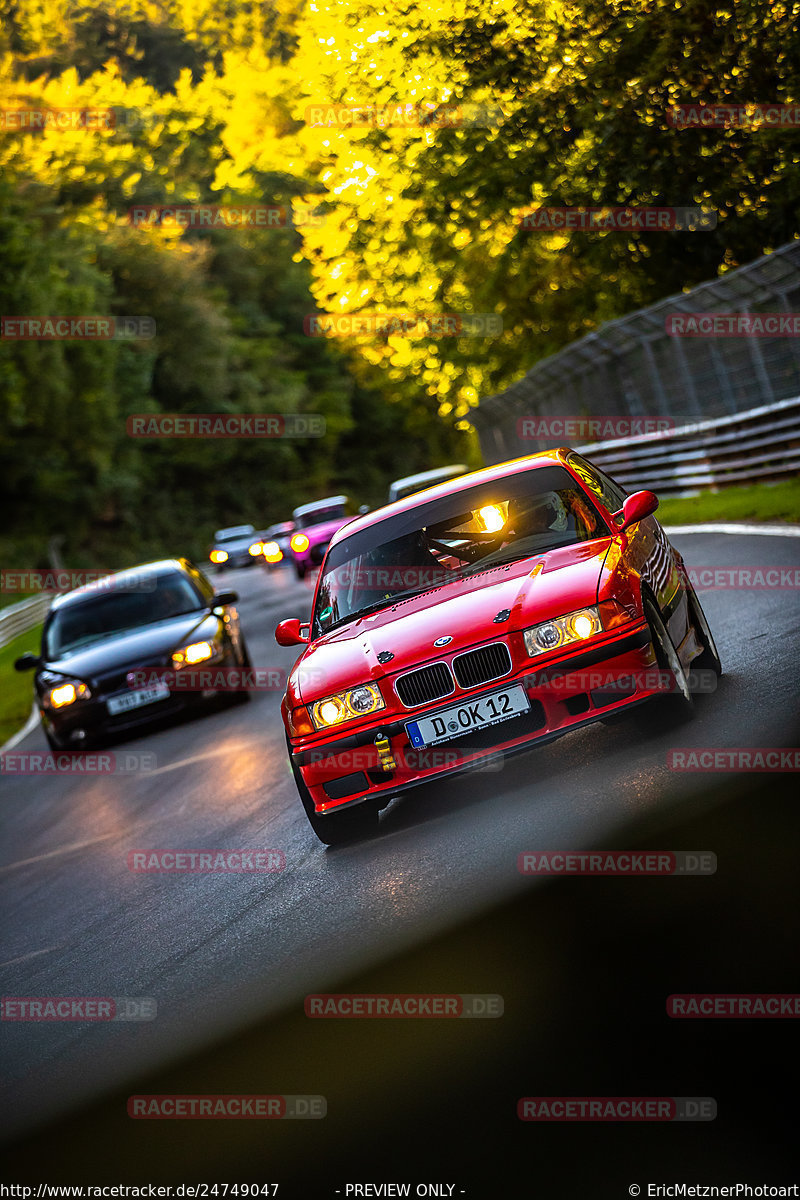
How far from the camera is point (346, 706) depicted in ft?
22.4

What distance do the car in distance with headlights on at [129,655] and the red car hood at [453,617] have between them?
637 centimetres

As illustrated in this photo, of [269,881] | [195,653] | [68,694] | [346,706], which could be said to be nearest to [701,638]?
[346,706]

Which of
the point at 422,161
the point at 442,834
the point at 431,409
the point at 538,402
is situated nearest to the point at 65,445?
the point at 431,409

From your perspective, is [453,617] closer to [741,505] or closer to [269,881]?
[269,881]

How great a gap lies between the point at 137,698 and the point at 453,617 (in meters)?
7.18

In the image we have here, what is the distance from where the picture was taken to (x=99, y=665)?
44.8 feet

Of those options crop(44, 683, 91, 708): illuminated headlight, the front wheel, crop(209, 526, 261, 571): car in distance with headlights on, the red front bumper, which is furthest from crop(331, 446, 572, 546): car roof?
crop(209, 526, 261, 571): car in distance with headlights on

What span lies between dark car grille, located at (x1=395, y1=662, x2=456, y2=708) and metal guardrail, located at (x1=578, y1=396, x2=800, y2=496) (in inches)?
496

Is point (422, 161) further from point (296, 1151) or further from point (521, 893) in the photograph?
point (296, 1151)

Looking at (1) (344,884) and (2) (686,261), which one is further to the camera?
(2) (686,261)

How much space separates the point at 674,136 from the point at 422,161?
14.9ft


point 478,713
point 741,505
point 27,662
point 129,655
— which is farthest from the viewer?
point 741,505

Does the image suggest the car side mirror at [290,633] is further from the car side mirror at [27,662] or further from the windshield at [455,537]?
the car side mirror at [27,662]

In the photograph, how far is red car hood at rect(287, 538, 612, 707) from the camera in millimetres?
6730
